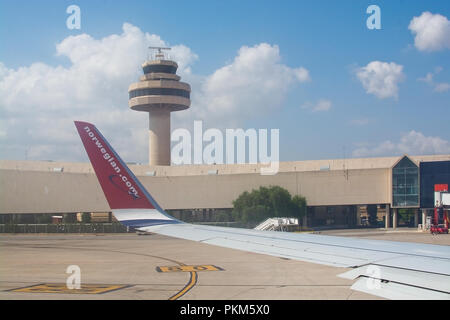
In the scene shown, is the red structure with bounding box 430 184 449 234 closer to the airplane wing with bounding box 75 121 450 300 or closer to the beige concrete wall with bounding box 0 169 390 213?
the beige concrete wall with bounding box 0 169 390 213

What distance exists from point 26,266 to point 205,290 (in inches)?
606

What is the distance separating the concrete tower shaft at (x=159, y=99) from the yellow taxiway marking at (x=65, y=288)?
295 feet

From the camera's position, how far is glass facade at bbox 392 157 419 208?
82312mm

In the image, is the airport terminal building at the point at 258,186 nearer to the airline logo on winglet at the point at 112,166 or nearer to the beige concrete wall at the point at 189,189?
the beige concrete wall at the point at 189,189

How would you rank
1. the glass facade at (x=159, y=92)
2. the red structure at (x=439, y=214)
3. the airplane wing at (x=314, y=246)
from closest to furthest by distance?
the airplane wing at (x=314, y=246)
the red structure at (x=439, y=214)
the glass facade at (x=159, y=92)

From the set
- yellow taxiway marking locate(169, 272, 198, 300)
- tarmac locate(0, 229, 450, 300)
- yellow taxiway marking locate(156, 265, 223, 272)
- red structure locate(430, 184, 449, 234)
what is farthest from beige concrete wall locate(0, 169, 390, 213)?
yellow taxiway marking locate(169, 272, 198, 300)

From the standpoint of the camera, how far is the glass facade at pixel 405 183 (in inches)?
3241

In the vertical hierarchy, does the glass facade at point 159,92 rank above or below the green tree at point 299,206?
Result: above

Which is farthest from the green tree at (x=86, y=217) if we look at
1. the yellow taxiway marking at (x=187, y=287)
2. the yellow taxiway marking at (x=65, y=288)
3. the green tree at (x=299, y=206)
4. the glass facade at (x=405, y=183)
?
the yellow taxiway marking at (x=65, y=288)

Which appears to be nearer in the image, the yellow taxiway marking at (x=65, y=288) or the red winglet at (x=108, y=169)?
the red winglet at (x=108, y=169)

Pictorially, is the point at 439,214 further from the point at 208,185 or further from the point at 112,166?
the point at 112,166

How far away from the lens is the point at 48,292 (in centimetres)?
1850
